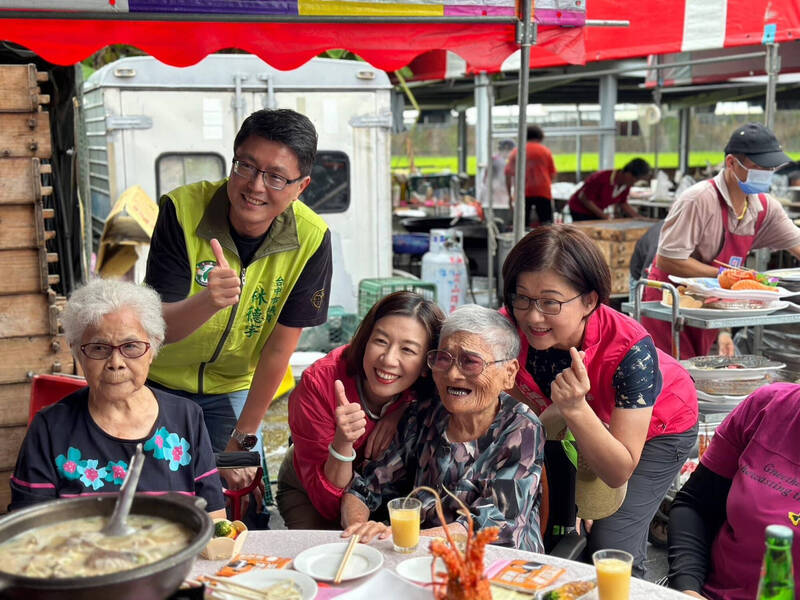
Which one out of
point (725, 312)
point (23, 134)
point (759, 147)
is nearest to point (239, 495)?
point (23, 134)

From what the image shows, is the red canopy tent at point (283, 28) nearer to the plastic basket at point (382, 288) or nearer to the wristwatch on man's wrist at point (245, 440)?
the wristwatch on man's wrist at point (245, 440)

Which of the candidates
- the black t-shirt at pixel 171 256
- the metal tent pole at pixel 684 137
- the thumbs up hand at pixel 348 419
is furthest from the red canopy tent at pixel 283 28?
the metal tent pole at pixel 684 137

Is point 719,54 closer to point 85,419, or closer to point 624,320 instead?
point 624,320

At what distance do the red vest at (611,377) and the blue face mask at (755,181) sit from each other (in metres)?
2.15

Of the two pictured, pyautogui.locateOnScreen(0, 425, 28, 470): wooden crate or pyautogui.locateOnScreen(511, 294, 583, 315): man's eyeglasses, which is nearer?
pyautogui.locateOnScreen(511, 294, 583, 315): man's eyeglasses

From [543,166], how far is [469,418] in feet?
32.5

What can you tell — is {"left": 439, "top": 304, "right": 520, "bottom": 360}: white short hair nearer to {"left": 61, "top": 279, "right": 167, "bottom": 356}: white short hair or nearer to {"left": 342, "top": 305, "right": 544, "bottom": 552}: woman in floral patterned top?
{"left": 342, "top": 305, "right": 544, "bottom": 552}: woman in floral patterned top

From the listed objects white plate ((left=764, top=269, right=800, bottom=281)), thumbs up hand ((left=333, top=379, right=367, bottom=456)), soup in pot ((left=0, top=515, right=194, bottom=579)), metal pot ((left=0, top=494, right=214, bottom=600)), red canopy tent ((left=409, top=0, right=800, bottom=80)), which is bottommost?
thumbs up hand ((left=333, top=379, right=367, bottom=456))

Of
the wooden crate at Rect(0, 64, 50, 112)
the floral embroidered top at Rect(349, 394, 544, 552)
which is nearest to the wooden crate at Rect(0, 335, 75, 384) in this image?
the wooden crate at Rect(0, 64, 50, 112)

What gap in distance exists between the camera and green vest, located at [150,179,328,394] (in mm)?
3141

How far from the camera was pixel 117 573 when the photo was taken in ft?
4.30

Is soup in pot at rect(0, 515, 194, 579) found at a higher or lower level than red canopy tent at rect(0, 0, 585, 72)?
lower

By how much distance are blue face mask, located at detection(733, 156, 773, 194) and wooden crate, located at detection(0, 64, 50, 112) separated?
3656 mm

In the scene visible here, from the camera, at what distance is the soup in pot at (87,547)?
149 centimetres
